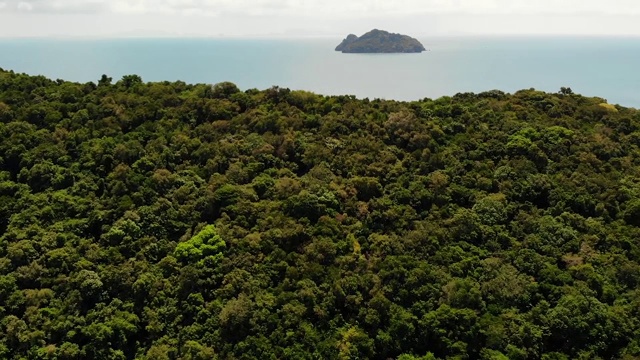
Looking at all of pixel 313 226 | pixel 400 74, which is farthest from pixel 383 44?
pixel 313 226

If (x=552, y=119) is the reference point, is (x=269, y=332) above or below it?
below

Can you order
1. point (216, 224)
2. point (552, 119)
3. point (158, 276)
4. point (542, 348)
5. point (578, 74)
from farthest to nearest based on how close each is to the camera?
point (578, 74), point (552, 119), point (216, 224), point (158, 276), point (542, 348)

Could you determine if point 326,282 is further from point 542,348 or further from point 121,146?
point 121,146

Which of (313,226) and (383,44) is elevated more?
(383,44)

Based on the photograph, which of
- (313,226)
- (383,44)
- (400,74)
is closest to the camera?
(313,226)

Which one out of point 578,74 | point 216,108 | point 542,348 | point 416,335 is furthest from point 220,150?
point 578,74

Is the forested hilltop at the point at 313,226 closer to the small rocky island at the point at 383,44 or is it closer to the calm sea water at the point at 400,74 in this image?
the calm sea water at the point at 400,74

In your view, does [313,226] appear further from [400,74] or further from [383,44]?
[383,44]

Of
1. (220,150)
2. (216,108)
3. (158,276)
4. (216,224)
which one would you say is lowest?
(158,276)
